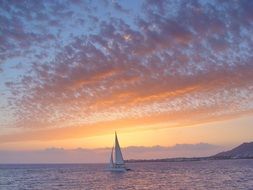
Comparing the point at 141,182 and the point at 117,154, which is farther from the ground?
the point at 117,154

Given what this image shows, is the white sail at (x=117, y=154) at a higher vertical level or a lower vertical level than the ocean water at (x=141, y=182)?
higher

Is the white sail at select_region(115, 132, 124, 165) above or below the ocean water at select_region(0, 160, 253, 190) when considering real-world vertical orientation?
above

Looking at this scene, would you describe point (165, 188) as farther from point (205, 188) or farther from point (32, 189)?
point (32, 189)

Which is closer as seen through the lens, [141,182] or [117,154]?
[141,182]

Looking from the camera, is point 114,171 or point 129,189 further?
A: point 114,171

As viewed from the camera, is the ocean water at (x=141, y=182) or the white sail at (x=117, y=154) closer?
the ocean water at (x=141, y=182)

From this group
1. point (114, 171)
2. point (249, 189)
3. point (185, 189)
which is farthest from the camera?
point (114, 171)

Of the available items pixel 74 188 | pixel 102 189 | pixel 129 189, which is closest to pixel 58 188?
pixel 74 188

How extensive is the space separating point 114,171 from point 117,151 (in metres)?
11.1

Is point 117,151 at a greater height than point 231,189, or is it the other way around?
point 117,151

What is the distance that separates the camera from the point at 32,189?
70125 mm

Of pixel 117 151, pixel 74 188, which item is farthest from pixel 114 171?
pixel 74 188

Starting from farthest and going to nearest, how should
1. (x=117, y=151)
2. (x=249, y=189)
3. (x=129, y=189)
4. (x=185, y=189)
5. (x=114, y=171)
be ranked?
(x=114, y=171) → (x=117, y=151) → (x=129, y=189) → (x=185, y=189) → (x=249, y=189)

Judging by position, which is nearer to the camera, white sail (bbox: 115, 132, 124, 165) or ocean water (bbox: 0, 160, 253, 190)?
ocean water (bbox: 0, 160, 253, 190)
